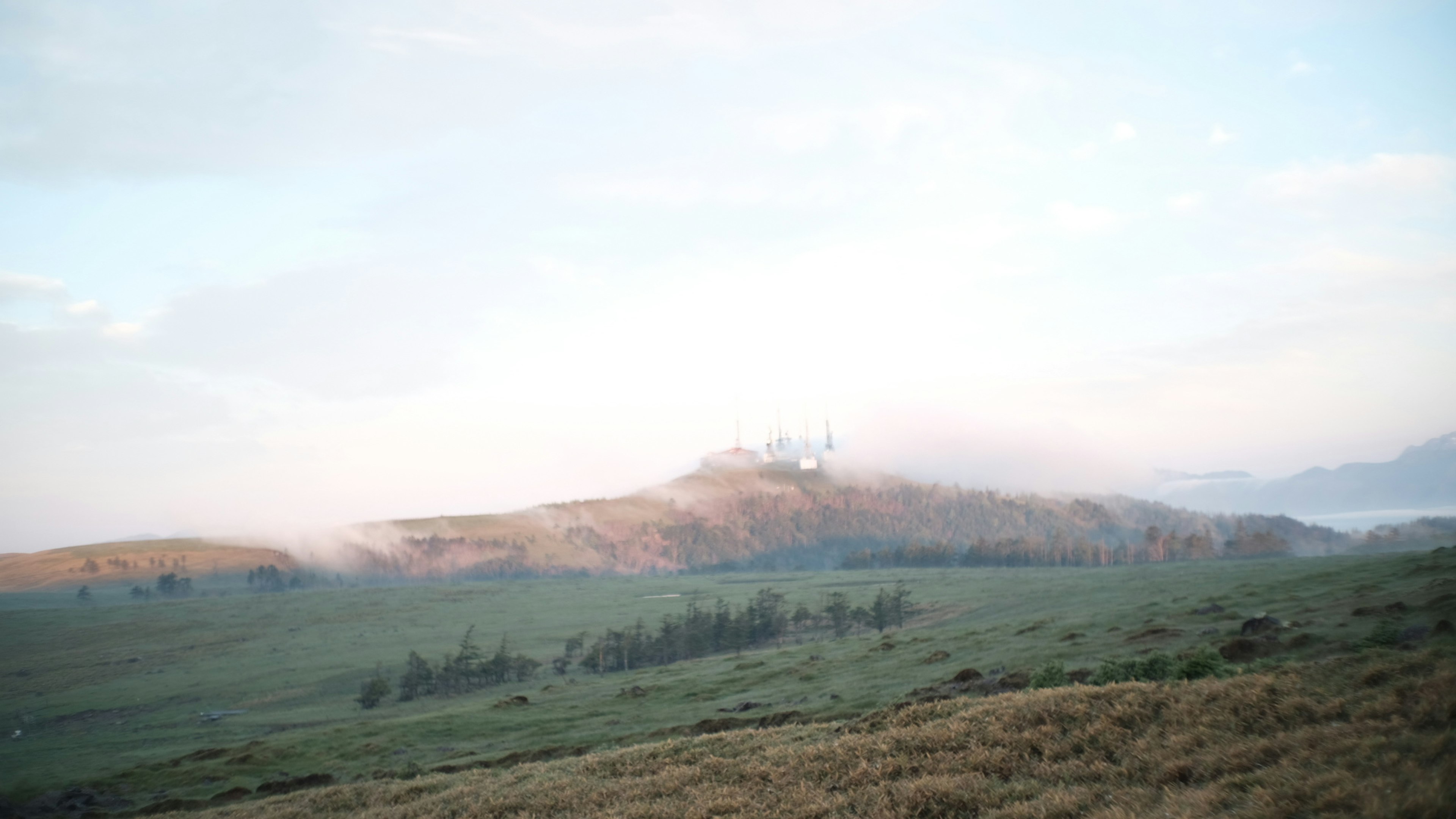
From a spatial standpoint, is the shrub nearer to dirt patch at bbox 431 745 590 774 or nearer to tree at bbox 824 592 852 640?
dirt patch at bbox 431 745 590 774

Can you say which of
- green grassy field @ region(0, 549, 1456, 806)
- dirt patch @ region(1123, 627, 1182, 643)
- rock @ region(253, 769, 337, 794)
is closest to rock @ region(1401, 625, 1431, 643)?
green grassy field @ region(0, 549, 1456, 806)

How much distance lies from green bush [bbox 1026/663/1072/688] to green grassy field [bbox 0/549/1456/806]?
33.0 ft

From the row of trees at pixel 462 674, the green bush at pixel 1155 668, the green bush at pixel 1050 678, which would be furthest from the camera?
the row of trees at pixel 462 674

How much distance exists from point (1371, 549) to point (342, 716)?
183 meters

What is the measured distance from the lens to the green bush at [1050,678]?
2983 centimetres

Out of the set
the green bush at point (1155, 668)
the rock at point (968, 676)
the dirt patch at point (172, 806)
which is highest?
the green bush at point (1155, 668)

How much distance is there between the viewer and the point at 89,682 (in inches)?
4806

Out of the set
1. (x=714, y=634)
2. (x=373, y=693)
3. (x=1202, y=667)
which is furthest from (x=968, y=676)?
(x=714, y=634)

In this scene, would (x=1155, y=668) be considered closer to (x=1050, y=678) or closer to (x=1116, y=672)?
(x=1116, y=672)

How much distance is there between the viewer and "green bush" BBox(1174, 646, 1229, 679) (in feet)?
74.6

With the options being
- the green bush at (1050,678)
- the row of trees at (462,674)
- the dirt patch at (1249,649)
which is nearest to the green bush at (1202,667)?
the green bush at (1050,678)

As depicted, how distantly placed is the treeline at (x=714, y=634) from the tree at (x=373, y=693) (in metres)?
23.4

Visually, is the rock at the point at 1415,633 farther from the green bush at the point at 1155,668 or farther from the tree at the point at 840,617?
the tree at the point at 840,617

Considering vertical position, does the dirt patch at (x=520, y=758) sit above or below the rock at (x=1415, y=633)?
below
